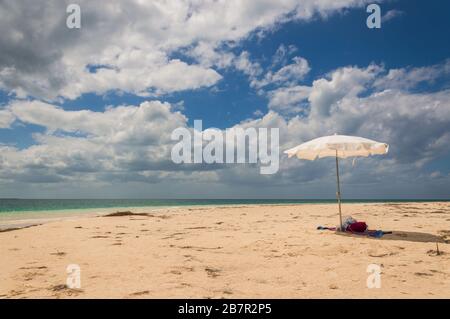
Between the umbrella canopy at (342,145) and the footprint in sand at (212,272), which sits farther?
the umbrella canopy at (342,145)

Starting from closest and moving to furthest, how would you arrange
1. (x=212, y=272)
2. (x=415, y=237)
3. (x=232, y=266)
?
(x=212, y=272), (x=232, y=266), (x=415, y=237)

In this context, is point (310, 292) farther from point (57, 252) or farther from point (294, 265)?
point (57, 252)

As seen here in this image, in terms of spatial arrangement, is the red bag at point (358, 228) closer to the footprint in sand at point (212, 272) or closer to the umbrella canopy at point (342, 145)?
the umbrella canopy at point (342, 145)

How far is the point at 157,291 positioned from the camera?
14.0ft

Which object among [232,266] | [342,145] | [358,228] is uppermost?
[342,145]

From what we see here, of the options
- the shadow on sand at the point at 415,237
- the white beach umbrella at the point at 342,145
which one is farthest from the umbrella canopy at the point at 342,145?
the shadow on sand at the point at 415,237

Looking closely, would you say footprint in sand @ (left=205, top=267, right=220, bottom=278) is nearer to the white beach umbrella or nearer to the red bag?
the white beach umbrella

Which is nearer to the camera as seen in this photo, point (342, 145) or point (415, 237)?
point (415, 237)

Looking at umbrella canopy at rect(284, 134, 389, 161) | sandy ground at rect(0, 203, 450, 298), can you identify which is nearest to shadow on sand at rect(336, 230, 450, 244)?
sandy ground at rect(0, 203, 450, 298)

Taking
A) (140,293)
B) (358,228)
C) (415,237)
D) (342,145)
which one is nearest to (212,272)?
(140,293)

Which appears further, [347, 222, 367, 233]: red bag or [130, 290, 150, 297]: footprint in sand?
[347, 222, 367, 233]: red bag

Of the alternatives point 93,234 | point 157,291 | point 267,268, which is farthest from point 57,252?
point 267,268

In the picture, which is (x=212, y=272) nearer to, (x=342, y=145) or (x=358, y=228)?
(x=358, y=228)
